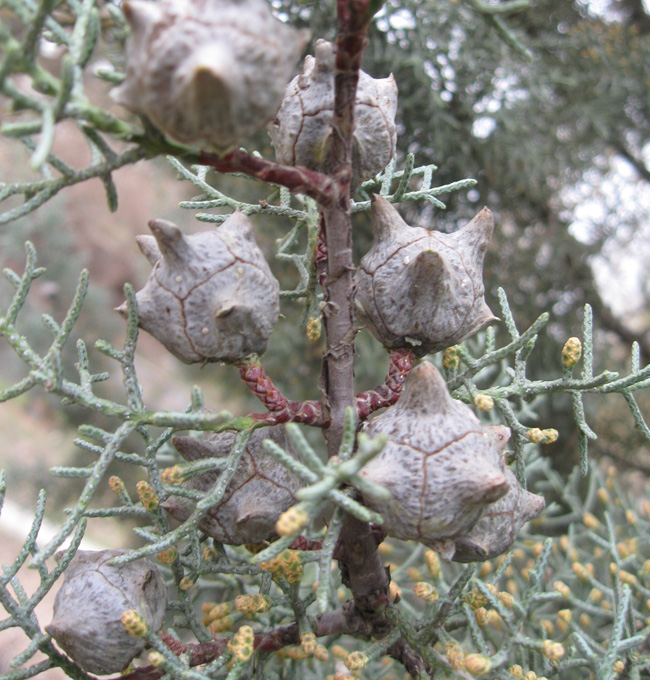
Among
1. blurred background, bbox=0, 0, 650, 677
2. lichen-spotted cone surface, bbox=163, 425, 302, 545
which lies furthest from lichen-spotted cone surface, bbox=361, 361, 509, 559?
blurred background, bbox=0, 0, 650, 677

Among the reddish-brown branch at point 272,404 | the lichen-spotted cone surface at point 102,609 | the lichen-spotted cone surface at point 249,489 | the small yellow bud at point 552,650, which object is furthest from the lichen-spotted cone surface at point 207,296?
the small yellow bud at point 552,650

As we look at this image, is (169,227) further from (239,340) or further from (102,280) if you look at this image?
(102,280)

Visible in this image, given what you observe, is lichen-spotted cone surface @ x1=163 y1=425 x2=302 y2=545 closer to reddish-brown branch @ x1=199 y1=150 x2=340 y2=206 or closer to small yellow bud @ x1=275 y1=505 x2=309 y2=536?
small yellow bud @ x1=275 y1=505 x2=309 y2=536

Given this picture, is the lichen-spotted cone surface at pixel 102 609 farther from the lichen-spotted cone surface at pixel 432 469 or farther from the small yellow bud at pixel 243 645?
the lichen-spotted cone surface at pixel 432 469

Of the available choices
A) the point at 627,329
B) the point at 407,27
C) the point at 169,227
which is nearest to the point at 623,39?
the point at 407,27

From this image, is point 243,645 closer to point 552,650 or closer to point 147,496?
point 147,496

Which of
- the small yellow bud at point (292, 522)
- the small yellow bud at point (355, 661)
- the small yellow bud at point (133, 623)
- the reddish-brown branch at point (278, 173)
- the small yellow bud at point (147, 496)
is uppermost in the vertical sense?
the reddish-brown branch at point (278, 173)
